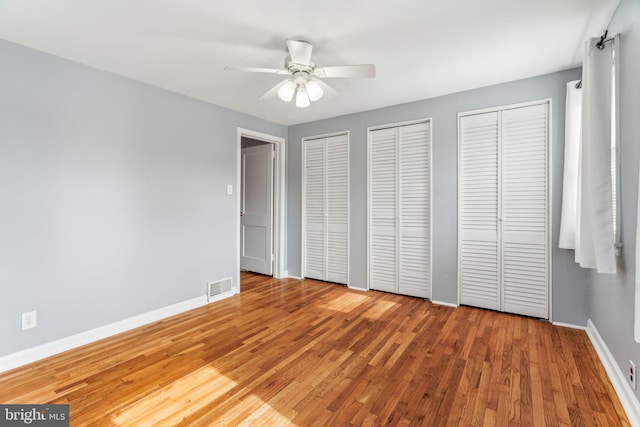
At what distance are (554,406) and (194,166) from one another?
367 centimetres

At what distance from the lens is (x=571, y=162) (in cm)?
263

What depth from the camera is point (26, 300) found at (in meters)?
2.27

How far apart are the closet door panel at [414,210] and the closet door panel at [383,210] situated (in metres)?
0.10

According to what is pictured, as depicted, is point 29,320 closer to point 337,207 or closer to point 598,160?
point 337,207

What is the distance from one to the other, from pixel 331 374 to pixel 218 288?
2110mm

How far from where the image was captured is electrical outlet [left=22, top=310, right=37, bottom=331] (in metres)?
2.25

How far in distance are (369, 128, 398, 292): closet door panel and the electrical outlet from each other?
3.37 m

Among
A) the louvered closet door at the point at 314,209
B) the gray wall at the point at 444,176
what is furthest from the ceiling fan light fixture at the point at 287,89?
the louvered closet door at the point at 314,209

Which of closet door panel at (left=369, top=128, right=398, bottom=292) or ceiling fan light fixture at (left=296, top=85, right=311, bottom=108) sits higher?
ceiling fan light fixture at (left=296, top=85, right=311, bottom=108)

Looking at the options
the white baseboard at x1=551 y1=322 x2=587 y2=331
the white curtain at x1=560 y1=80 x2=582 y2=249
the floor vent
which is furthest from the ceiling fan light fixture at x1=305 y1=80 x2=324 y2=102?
the white baseboard at x1=551 y1=322 x2=587 y2=331

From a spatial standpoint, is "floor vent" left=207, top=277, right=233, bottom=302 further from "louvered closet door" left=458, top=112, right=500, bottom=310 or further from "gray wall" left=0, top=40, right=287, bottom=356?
"louvered closet door" left=458, top=112, right=500, bottom=310

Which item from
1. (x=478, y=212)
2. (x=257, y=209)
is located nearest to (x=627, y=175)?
(x=478, y=212)

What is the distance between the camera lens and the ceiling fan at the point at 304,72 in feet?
6.93

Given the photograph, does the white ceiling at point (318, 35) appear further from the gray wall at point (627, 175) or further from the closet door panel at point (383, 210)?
the closet door panel at point (383, 210)
